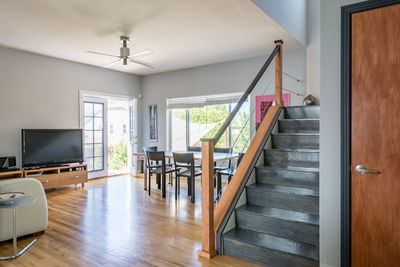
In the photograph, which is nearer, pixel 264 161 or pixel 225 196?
pixel 225 196

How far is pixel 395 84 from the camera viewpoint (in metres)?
1.85

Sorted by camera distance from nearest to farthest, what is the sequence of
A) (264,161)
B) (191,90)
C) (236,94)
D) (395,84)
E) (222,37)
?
(395,84) → (264,161) → (222,37) → (236,94) → (191,90)

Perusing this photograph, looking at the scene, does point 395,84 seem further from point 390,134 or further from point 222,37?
point 222,37

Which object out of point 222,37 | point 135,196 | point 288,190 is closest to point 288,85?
point 222,37

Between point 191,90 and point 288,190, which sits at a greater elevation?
point 191,90

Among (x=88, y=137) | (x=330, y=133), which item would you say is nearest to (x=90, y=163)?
(x=88, y=137)

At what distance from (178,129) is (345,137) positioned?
5.47 metres

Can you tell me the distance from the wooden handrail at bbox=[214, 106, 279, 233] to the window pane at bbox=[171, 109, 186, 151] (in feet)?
11.9

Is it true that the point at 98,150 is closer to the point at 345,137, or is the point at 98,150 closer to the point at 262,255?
the point at 262,255

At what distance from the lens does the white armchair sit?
112 inches

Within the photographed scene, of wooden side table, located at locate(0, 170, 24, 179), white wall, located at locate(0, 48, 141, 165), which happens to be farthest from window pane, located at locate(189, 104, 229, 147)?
wooden side table, located at locate(0, 170, 24, 179)

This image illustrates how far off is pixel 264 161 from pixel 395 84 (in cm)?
180

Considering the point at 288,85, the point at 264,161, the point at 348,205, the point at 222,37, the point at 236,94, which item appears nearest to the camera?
the point at 348,205

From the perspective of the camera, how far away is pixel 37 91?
219 inches
